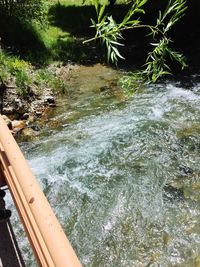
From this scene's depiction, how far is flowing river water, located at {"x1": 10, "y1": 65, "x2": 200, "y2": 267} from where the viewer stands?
5.39 meters

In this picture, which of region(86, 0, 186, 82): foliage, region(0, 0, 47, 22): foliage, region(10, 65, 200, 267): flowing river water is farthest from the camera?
region(0, 0, 47, 22): foliage

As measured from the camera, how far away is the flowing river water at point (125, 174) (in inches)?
212

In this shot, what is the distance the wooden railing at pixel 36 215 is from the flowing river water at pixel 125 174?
302 cm

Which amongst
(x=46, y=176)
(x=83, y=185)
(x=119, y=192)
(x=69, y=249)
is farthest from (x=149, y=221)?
(x=69, y=249)

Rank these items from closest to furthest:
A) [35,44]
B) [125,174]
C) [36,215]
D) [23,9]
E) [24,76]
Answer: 1. [36,215]
2. [125,174]
3. [24,76]
4. [35,44]
5. [23,9]

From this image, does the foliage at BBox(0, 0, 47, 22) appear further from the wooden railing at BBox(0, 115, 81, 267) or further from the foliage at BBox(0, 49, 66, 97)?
the wooden railing at BBox(0, 115, 81, 267)

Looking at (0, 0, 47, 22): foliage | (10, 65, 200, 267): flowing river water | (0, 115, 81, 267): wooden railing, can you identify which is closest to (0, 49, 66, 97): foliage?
(10, 65, 200, 267): flowing river water

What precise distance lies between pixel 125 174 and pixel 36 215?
17.2 ft

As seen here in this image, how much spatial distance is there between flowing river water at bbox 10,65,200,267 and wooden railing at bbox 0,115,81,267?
3020mm

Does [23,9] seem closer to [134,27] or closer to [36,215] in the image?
[134,27]

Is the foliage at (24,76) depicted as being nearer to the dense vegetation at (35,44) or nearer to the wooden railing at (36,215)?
the dense vegetation at (35,44)

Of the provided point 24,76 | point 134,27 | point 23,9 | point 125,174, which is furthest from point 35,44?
point 134,27

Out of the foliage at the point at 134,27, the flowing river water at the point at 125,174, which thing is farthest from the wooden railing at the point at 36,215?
the flowing river water at the point at 125,174

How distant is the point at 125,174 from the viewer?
7.02 m
